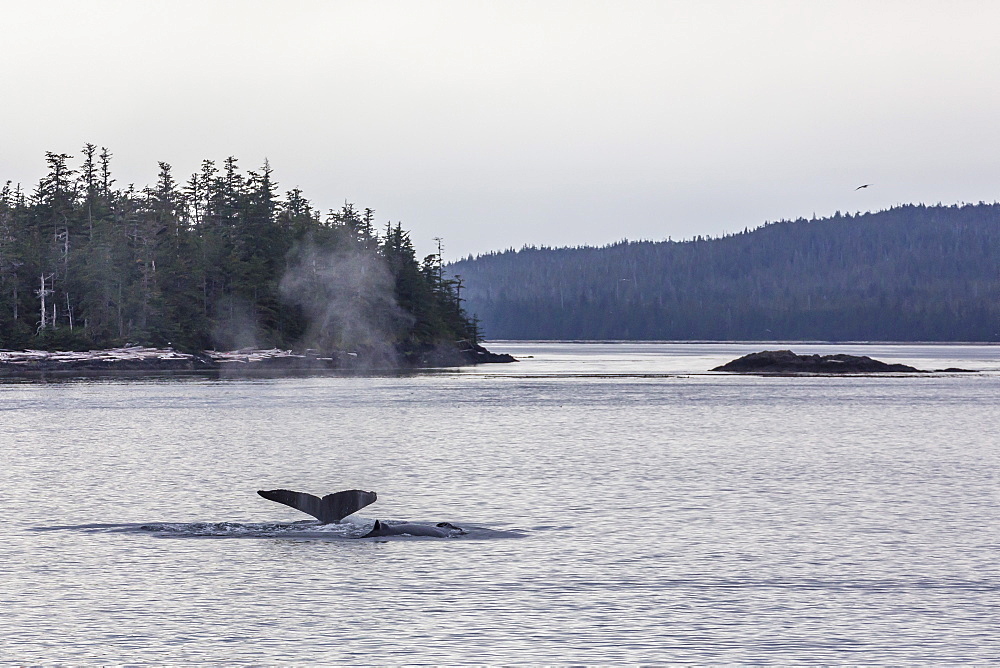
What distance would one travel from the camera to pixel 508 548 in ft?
83.1

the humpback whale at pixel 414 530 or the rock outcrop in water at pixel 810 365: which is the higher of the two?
the rock outcrop in water at pixel 810 365

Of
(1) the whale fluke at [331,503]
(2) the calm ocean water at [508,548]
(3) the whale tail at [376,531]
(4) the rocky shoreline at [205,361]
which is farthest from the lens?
(4) the rocky shoreline at [205,361]

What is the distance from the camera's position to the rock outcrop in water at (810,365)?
14688cm

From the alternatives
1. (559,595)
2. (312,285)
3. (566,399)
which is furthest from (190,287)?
(559,595)

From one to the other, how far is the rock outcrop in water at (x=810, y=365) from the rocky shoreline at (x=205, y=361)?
4108 centimetres

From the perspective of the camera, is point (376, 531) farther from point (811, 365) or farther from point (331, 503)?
point (811, 365)

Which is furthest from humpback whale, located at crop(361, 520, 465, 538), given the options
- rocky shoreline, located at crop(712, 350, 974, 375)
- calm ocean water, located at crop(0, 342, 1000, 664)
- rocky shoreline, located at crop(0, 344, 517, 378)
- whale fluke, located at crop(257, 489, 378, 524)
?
rocky shoreline, located at crop(712, 350, 974, 375)

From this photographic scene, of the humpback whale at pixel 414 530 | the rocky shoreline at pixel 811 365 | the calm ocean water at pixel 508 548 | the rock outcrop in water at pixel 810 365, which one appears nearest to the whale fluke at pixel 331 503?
the calm ocean water at pixel 508 548

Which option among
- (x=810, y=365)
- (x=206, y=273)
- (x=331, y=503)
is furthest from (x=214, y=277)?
(x=331, y=503)

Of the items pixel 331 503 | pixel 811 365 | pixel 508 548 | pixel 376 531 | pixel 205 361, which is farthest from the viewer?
pixel 811 365

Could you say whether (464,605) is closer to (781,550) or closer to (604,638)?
(604,638)

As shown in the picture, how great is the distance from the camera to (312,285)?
6107 inches

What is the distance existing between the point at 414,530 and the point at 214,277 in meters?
129

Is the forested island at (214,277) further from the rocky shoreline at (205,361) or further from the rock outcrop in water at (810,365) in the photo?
the rock outcrop in water at (810,365)
